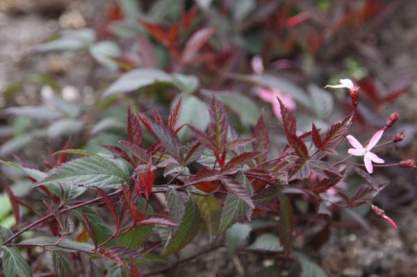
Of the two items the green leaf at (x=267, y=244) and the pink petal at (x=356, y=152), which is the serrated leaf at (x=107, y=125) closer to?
the green leaf at (x=267, y=244)

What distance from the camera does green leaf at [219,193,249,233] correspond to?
107 cm

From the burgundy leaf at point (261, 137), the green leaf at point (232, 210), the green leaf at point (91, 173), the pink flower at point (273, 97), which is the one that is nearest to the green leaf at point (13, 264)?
the green leaf at point (91, 173)

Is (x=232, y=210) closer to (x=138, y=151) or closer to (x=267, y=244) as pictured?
(x=138, y=151)

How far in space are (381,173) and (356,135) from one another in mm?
132

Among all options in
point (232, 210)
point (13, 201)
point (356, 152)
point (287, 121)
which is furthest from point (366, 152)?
point (13, 201)

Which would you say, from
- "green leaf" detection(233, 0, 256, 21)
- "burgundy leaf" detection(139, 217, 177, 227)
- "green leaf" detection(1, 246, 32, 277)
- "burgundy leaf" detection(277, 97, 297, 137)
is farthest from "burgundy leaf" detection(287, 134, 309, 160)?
"green leaf" detection(233, 0, 256, 21)

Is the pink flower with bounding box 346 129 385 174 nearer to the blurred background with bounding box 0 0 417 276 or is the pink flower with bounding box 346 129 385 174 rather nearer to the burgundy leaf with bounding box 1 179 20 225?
the blurred background with bounding box 0 0 417 276

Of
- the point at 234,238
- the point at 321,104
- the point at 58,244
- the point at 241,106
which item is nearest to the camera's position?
the point at 58,244

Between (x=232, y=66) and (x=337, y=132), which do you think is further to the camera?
(x=232, y=66)

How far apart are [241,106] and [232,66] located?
33 centimetres

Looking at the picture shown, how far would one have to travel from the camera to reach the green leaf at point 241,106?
5.15 ft

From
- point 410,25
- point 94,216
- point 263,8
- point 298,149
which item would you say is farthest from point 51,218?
point 410,25

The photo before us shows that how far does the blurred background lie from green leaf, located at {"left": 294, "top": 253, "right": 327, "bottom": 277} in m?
0.14

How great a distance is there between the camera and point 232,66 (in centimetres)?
189
